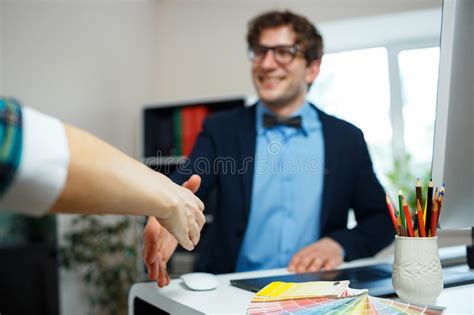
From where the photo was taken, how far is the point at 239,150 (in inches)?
58.1

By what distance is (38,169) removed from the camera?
0.48 m

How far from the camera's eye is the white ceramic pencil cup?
0.80 meters

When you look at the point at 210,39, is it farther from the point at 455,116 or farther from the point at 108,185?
the point at 108,185

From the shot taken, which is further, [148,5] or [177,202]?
[148,5]

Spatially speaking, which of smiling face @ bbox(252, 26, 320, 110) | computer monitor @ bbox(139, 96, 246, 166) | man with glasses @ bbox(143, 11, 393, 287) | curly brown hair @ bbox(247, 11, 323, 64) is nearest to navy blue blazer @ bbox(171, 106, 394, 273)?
man with glasses @ bbox(143, 11, 393, 287)

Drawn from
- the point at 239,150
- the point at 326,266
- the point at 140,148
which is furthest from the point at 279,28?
the point at 140,148

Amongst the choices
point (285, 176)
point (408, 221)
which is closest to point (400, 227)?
point (408, 221)

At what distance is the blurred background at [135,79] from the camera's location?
167 centimetres

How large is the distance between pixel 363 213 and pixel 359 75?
1.47 feet

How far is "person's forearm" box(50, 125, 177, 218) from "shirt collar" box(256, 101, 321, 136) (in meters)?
0.92

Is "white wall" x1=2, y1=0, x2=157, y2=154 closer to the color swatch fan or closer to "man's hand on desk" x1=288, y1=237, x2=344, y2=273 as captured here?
"man's hand on desk" x1=288, y1=237, x2=344, y2=273

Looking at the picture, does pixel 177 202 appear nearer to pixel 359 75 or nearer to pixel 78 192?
pixel 78 192

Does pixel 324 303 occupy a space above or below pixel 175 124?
below

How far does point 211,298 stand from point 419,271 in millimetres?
351
